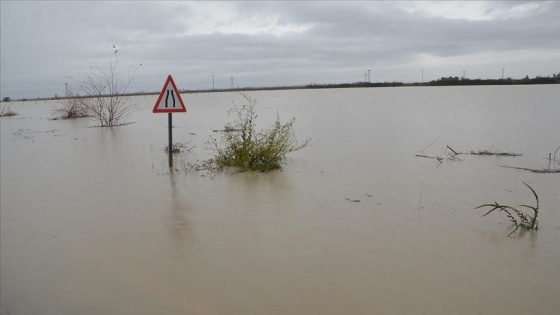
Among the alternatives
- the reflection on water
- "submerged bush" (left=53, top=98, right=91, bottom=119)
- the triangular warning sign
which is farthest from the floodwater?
"submerged bush" (left=53, top=98, right=91, bottom=119)

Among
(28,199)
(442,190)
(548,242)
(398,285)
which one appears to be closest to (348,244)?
(398,285)

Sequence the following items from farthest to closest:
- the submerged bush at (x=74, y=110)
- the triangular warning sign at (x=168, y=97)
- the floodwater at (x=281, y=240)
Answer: the submerged bush at (x=74, y=110)
the triangular warning sign at (x=168, y=97)
the floodwater at (x=281, y=240)

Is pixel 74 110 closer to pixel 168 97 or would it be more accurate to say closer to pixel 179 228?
pixel 168 97

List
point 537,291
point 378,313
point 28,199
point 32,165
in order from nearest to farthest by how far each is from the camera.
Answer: point 378,313
point 537,291
point 28,199
point 32,165

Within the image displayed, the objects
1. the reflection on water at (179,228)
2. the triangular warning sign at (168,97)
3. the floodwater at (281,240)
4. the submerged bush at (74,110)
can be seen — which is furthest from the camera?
the submerged bush at (74,110)

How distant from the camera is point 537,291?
3332 mm

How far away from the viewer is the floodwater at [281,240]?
323 centimetres

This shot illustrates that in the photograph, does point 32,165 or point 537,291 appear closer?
point 537,291

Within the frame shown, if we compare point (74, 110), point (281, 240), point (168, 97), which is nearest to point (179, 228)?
point (281, 240)

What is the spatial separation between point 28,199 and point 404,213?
16.7ft

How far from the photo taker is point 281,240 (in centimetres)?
441

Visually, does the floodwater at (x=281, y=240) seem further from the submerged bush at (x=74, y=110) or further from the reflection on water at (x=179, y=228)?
the submerged bush at (x=74, y=110)

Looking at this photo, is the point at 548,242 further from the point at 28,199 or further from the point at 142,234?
the point at 28,199

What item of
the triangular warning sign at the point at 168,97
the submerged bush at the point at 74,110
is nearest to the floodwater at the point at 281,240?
the triangular warning sign at the point at 168,97
